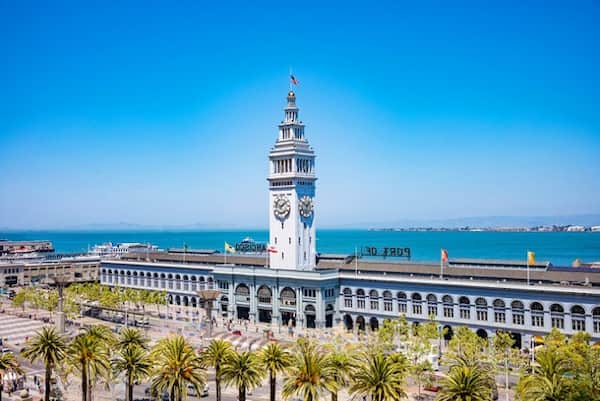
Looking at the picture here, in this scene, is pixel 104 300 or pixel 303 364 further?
pixel 104 300

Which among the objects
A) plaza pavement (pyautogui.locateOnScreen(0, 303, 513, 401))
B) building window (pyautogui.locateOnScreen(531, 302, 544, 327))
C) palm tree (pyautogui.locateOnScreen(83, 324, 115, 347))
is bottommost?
plaza pavement (pyautogui.locateOnScreen(0, 303, 513, 401))

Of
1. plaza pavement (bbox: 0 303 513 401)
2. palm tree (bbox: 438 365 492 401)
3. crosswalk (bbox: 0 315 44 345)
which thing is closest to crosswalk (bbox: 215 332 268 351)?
plaza pavement (bbox: 0 303 513 401)

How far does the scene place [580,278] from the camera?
93.4 m

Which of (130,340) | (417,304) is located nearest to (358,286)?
(417,304)

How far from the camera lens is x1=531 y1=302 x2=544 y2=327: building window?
9175 centimetres

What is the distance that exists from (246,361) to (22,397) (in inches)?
1274

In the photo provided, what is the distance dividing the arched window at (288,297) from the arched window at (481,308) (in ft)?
114

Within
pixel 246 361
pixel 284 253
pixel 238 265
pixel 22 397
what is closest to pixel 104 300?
pixel 238 265

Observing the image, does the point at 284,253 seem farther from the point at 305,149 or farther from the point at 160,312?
the point at 160,312

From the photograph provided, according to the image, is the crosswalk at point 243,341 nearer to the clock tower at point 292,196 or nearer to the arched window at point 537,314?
the clock tower at point 292,196

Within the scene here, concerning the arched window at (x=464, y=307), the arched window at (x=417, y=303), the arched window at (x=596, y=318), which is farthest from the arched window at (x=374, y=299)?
the arched window at (x=596, y=318)

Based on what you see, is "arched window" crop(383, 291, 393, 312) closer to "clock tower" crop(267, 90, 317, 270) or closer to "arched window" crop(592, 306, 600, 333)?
"clock tower" crop(267, 90, 317, 270)

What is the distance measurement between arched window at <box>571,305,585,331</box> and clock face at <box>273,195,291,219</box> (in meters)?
53.7

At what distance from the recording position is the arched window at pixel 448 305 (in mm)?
101188
